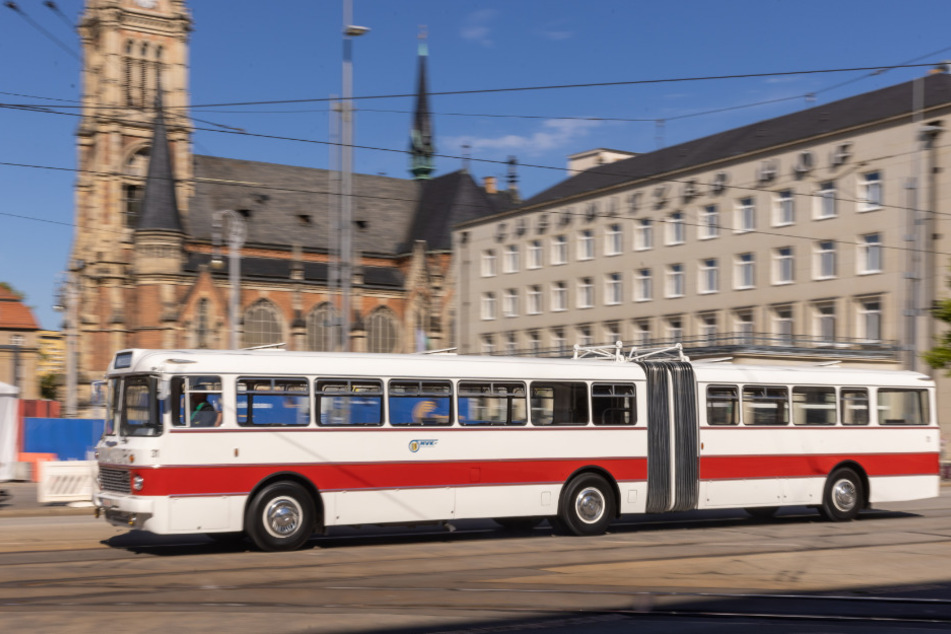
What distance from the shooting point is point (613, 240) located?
62.2m

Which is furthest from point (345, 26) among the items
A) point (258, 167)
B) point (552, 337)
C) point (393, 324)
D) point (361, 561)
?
point (258, 167)

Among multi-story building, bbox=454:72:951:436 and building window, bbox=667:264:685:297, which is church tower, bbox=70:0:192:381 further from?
building window, bbox=667:264:685:297

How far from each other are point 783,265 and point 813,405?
113ft

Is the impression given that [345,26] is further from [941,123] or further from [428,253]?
[428,253]

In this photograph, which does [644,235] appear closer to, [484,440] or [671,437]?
[671,437]

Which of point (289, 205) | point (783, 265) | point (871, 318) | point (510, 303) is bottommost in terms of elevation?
point (871, 318)

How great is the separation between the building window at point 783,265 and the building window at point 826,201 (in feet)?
7.28

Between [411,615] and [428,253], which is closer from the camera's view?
[411,615]

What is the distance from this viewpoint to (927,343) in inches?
1829

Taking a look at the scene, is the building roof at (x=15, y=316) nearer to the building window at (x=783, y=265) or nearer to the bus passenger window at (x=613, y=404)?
the building window at (x=783, y=265)

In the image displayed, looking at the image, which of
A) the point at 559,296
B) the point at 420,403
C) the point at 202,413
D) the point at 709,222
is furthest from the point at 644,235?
the point at 202,413

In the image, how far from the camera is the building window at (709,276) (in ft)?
185

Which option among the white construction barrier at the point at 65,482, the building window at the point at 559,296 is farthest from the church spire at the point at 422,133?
the white construction barrier at the point at 65,482

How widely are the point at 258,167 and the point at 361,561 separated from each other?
86.8 metres
